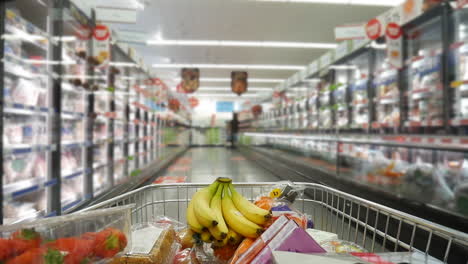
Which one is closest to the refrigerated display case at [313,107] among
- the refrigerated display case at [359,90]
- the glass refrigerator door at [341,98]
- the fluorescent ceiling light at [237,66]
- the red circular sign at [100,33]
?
the glass refrigerator door at [341,98]

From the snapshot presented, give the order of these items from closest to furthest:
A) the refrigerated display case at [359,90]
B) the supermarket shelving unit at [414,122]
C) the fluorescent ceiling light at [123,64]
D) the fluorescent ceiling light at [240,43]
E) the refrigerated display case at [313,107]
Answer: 1. the supermarket shelving unit at [414,122]
2. the refrigerated display case at [359,90]
3. the fluorescent ceiling light at [123,64]
4. the refrigerated display case at [313,107]
5. the fluorescent ceiling light at [240,43]

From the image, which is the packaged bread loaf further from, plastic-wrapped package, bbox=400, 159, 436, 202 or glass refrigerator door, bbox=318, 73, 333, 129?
glass refrigerator door, bbox=318, 73, 333, 129

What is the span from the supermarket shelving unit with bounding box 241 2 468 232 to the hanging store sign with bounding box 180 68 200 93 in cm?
437

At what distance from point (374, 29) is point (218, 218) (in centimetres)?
393

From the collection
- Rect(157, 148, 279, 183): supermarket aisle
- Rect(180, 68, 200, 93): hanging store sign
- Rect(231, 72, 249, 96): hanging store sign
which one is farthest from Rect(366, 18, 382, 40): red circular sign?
Rect(180, 68, 200, 93): hanging store sign

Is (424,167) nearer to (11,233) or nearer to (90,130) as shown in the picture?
(11,233)

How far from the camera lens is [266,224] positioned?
0.87 m

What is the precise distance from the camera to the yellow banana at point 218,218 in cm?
81

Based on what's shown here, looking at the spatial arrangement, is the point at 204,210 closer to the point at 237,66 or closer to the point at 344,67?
the point at 344,67

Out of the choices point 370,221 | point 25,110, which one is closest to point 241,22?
point 25,110

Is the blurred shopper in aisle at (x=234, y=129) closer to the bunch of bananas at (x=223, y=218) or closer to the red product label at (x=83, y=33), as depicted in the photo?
the red product label at (x=83, y=33)

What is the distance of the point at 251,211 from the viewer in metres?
0.92

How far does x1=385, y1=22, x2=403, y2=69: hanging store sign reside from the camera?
345 centimetres

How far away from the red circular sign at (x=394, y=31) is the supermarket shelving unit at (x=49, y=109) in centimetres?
355
